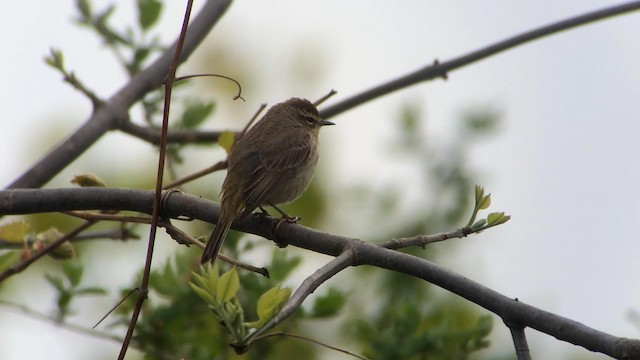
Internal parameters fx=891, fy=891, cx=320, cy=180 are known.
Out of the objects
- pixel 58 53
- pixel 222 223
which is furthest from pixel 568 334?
pixel 58 53

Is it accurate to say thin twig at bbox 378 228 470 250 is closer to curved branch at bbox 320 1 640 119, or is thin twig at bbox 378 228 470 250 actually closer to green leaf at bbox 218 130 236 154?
green leaf at bbox 218 130 236 154

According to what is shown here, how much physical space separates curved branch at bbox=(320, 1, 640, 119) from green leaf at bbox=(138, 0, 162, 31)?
51.2 inches

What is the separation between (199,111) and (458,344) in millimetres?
2292

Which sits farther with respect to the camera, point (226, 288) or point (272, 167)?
point (272, 167)

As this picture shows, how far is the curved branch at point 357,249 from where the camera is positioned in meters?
3.22

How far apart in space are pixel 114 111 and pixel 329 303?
1.83 meters

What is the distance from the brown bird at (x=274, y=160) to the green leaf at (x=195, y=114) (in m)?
0.30

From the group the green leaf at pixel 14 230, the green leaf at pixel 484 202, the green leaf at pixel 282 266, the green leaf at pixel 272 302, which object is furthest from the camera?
the green leaf at pixel 282 266

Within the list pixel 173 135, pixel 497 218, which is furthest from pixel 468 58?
pixel 497 218

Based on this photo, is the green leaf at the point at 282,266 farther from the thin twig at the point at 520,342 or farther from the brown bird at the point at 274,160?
the thin twig at the point at 520,342

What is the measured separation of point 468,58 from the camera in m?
5.77

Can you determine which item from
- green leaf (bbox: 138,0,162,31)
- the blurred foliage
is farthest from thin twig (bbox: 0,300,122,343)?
green leaf (bbox: 138,0,162,31)

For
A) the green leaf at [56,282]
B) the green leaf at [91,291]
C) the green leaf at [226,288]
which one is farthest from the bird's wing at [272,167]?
the green leaf at [226,288]

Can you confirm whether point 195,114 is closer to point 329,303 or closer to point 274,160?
point 274,160
